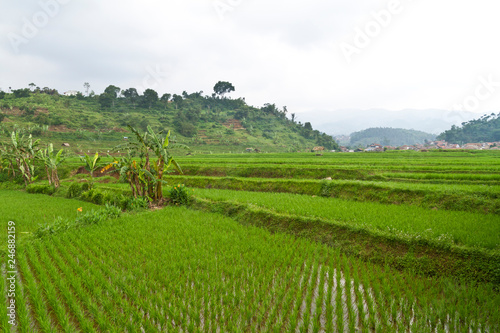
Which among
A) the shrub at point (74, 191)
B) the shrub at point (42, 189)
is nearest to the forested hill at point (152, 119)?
the shrub at point (42, 189)

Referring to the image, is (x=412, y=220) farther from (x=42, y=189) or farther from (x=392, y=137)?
(x=392, y=137)

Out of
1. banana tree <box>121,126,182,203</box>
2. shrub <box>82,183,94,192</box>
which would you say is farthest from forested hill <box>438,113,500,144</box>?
shrub <box>82,183,94,192</box>

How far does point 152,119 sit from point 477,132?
277ft

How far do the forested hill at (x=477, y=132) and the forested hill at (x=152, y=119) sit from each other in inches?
1408

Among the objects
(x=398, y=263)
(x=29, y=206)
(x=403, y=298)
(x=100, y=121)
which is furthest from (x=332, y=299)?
(x=100, y=121)

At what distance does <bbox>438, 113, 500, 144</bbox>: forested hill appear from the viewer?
202 ft

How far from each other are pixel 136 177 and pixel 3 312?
6.13 m

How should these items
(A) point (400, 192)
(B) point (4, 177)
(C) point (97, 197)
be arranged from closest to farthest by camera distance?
(A) point (400, 192) → (C) point (97, 197) → (B) point (4, 177)

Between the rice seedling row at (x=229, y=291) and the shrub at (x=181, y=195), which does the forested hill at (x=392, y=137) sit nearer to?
the shrub at (x=181, y=195)

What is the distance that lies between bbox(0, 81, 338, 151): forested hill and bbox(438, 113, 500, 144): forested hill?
35755mm

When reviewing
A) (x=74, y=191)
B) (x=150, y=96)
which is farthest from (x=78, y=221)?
(x=150, y=96)

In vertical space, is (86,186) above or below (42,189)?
above

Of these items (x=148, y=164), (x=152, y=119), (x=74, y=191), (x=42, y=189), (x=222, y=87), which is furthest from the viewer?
(x=222, y=87)

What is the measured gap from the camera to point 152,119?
170 ft
